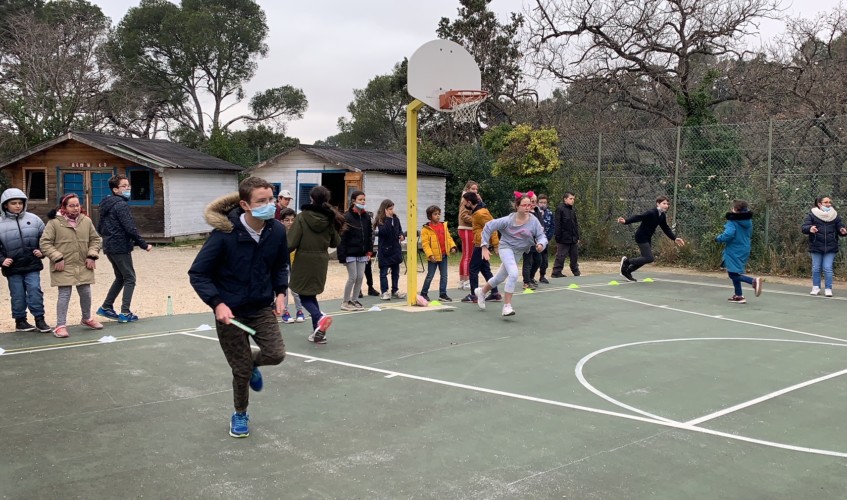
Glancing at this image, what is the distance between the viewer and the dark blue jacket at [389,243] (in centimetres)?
1123

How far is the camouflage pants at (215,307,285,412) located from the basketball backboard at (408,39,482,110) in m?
5.56

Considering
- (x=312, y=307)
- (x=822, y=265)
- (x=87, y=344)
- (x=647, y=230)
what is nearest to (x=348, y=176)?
(x=647, y=230)

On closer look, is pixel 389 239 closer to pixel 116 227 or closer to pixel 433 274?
pixel 433 274

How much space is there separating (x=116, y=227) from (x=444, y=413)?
5573mm

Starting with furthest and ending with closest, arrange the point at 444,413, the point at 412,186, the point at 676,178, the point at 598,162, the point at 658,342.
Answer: the point at 598,162 → the point at 676,178 → the point at 412,186 → the point at 658,342 → the point at 444,413

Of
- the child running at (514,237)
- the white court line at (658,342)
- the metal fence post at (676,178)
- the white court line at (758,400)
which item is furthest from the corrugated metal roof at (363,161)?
the white court line at (758,400)

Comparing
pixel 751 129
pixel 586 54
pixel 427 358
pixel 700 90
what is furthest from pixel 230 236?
pixel 586 54

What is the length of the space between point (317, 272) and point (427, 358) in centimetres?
171

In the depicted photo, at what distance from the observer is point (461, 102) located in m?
10.3

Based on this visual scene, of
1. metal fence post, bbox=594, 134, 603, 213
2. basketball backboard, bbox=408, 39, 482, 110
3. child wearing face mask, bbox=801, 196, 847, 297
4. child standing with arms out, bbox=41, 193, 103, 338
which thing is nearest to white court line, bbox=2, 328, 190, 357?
child standing with arms out, bbox=41, 193, 103, 338

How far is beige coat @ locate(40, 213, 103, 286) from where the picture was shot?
819cm

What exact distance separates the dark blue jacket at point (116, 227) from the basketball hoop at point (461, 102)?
14.6ft

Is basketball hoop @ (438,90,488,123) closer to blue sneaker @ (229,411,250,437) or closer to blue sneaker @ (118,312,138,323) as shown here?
blue sneaker @ (118,312,138,323)

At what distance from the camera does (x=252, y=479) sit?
13.4 feet
